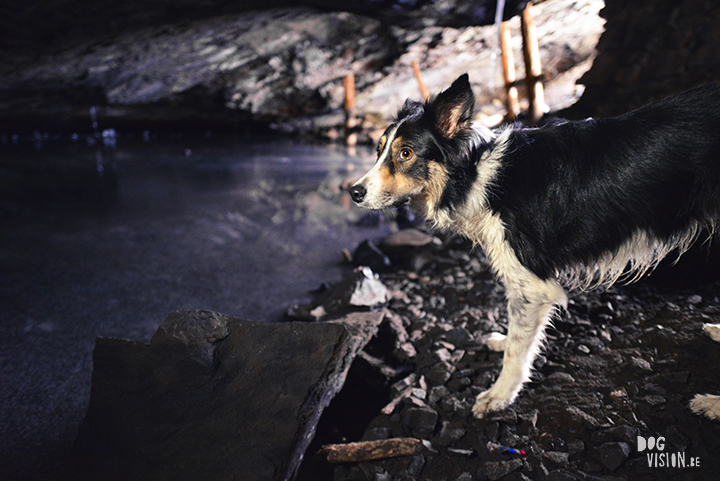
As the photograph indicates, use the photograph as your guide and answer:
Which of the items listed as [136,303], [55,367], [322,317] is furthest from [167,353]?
[136,303]

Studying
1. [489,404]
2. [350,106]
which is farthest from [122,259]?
[350,106]

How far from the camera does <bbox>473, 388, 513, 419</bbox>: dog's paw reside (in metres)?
2.11

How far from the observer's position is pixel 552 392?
2.18 m

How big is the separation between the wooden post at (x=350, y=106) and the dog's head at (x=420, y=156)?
11667 mm

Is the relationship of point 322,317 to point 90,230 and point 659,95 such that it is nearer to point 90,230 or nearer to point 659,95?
point 90,230

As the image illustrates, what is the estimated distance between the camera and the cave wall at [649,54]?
3.84 metres

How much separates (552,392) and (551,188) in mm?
1147

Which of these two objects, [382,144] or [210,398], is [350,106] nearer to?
[382,144]

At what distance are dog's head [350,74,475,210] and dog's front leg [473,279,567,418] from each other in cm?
73

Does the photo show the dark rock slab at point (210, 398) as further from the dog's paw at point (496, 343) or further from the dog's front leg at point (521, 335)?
the dog's paw at point (496, 343)

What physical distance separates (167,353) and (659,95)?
514 cm

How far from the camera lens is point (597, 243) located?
79.8 inches

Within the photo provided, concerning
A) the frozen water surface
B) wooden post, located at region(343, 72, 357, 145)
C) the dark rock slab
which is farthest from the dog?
wooden post, located at region(343, 72, 357, 145)

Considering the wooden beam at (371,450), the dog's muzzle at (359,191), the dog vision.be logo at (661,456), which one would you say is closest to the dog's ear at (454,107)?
the dog's muzzle at (359,191)
